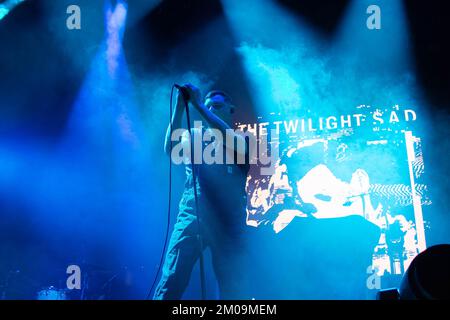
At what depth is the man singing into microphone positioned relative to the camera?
99.7 inches

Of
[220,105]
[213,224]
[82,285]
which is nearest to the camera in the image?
[213,224]

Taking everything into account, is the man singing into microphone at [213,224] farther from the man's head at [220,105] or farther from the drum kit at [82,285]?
the drum kit at [82,285]

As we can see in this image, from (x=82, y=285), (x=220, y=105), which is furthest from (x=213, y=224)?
(x=82, y=285)

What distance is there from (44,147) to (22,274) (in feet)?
5.53

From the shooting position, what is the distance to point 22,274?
5348 millimetres

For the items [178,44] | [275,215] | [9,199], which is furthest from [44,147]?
[275,215]

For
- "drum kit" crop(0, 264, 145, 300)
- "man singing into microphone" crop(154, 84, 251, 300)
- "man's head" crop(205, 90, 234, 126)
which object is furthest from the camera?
"drum kit" crop(0, 264, 145, 300)

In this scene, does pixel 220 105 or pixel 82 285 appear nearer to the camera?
pixel 220 105

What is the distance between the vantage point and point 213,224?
2715 millimetres

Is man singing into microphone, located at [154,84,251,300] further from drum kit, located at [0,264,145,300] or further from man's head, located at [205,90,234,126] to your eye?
drum kit, located at [0,264,145,300]

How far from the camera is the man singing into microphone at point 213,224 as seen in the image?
8.30 ft

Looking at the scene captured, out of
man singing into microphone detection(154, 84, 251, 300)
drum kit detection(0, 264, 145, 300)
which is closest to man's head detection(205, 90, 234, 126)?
man singing into microphone detection(154, 84, 251, 300)

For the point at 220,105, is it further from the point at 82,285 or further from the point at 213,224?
the point at 82,285

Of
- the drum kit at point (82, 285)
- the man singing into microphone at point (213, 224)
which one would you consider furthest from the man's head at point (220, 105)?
the drum kit at point (82, 285)
